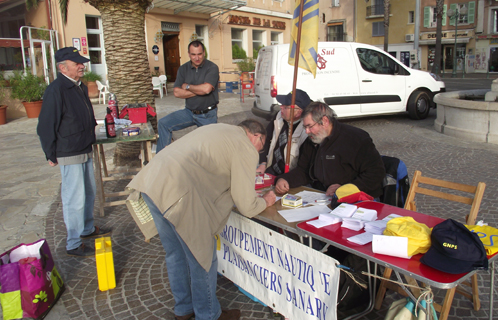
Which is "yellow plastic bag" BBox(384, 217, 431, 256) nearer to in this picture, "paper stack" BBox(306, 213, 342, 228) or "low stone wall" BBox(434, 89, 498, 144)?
"paper stack" BBox(306, 213, 342, 228)

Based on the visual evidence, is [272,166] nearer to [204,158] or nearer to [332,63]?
[204,158]

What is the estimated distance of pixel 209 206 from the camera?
2.56 m

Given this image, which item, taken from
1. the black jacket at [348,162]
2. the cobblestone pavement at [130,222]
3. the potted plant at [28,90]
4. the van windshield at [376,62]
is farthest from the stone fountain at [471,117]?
the potted plant at [28,90]

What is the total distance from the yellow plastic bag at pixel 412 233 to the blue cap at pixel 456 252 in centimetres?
6

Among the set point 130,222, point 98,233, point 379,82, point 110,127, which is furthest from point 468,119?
point 98,233

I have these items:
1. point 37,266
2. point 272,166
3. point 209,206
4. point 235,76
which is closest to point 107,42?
point 272,166

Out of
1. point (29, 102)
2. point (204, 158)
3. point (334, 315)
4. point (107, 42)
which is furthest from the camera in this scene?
point (29, 102)

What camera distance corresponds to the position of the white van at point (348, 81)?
9484mm

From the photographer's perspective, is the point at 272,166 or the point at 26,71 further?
the point at 26,71

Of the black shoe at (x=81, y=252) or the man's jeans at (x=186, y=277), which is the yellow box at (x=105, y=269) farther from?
the man's jeans at (x=186, y=277)

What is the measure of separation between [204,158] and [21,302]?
5.91ft

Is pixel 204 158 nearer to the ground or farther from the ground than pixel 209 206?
farther from the ground

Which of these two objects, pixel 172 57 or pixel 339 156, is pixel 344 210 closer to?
pixel 339 156

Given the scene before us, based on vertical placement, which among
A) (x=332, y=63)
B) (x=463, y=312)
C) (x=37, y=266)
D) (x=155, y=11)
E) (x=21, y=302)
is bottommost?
(x=463, y=312)
